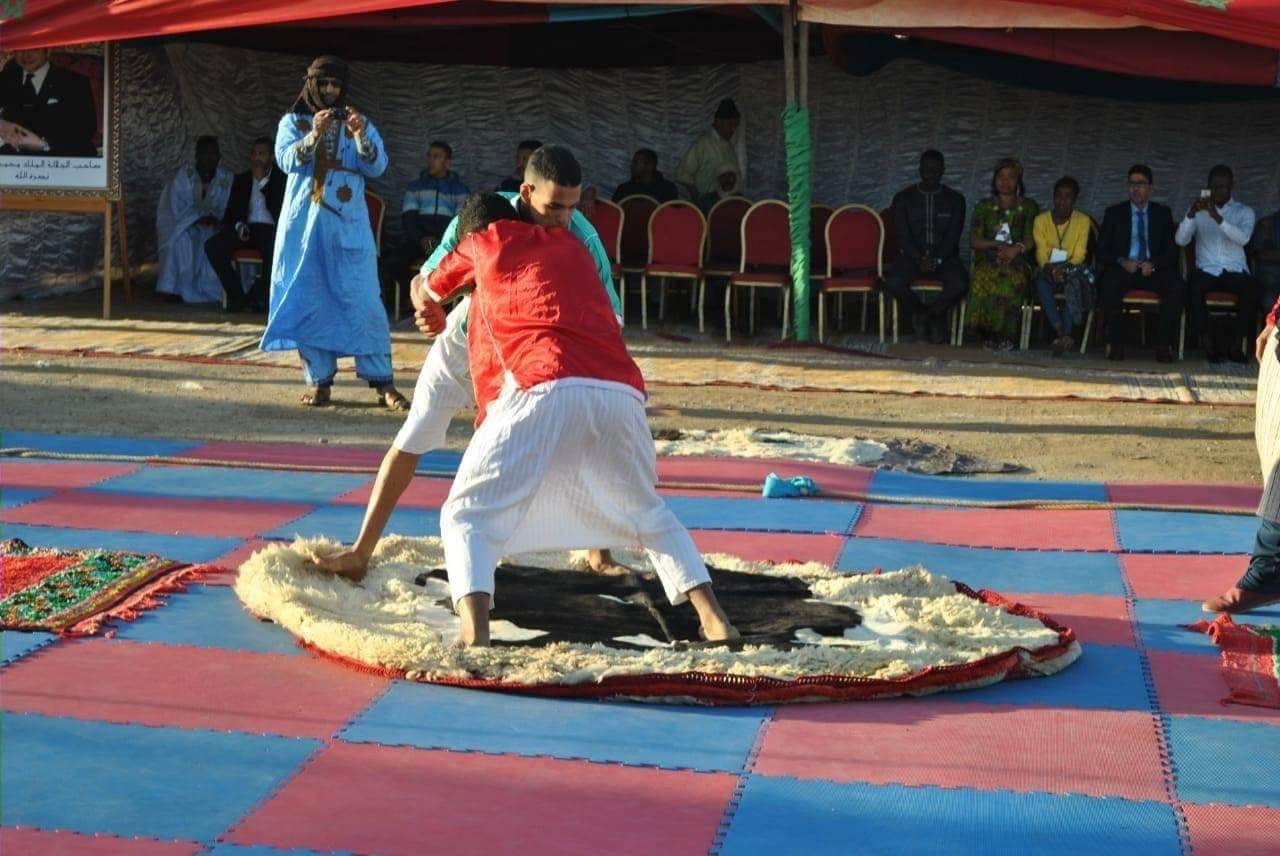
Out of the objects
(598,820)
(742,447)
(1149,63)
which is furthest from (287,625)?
(1149,63)

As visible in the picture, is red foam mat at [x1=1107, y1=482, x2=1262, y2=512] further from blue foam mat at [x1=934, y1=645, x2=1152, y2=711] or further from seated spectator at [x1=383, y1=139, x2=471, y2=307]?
seated spectator at [x1=383, y1=139, x2=471, y2=307]

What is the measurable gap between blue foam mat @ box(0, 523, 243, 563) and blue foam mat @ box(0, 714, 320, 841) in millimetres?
1736

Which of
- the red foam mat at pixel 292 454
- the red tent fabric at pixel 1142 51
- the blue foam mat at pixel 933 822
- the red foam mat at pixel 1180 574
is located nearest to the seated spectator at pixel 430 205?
the red tent fabric at pixel 1142 51

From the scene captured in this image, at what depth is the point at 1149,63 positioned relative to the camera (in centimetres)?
1206

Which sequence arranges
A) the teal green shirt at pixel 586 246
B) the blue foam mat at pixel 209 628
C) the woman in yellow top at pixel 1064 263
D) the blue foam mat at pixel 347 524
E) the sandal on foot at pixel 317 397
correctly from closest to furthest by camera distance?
the blue foam mat at pixel 209 628 < the teal green shirt at pixel 586 246 < the blue foam mat at pixel 347 524 < the sandal on foot at pixel 317 397 < the woman in yellow top at pixel 1064 263

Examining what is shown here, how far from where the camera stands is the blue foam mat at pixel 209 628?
16.7ft

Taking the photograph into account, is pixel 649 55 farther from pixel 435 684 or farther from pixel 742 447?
pixel 435 684

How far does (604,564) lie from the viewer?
5754mm

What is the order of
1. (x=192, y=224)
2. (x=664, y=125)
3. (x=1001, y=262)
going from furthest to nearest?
1. (x=664, y=125)
2. (x=192, y=224)
3. (x=1001, y=262)

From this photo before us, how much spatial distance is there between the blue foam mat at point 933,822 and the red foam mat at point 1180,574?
2081 millimetres

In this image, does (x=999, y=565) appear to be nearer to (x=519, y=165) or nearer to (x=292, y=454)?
(x=292, y=454)

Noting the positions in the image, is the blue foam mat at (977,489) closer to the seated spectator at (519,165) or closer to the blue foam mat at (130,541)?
the blue foam mat at (130,541)

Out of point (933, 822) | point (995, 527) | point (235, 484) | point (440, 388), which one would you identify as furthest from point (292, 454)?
point (933, 822)

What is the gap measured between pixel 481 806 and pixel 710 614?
1.19m
